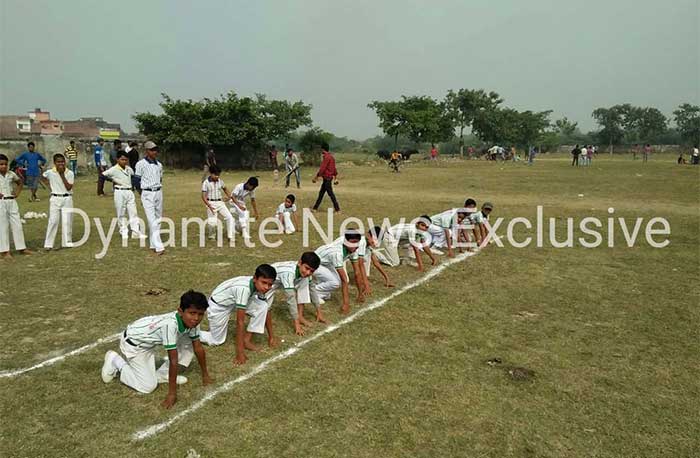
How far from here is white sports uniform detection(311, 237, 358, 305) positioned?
20.7 ft

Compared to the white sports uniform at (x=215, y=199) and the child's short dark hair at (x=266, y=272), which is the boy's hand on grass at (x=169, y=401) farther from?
the white sports uniform at (x=215, y=199)

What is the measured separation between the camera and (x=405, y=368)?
4711 mm

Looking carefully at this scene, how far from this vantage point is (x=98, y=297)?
6613 millimetres

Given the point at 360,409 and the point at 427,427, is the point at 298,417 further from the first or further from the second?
the point at 427,427

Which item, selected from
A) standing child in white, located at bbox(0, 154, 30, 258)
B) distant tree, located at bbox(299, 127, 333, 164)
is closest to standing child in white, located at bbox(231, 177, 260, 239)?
standing child in white, located at bbox(0, 154, 30, 258)

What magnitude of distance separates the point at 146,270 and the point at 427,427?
5.80 metres

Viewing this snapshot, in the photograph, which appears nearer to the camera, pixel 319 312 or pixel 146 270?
pixel 319 312

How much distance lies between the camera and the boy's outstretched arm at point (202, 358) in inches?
164

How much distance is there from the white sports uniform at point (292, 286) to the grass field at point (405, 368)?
355 mm

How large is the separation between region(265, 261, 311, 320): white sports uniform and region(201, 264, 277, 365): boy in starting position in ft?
0.61

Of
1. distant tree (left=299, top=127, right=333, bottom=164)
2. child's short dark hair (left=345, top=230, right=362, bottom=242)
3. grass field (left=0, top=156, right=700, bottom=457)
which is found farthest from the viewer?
distant tree (left=299, top=127, right=333, bottom=164)

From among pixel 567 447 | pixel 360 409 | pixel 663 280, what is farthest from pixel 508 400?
pixel 663 280

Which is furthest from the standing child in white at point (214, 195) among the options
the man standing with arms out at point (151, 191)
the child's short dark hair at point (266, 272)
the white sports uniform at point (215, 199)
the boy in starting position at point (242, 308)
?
the child's short dark hair at point (266, 272)

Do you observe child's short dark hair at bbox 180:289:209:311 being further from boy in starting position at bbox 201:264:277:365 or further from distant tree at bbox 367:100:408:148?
distant tree at bbox 367:100:408:148
